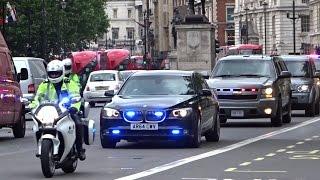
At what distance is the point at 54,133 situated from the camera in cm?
1445

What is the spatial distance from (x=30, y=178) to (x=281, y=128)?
1317 centimetres

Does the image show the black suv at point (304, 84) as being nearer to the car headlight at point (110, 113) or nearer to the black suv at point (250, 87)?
the black suv at point (250, 87)

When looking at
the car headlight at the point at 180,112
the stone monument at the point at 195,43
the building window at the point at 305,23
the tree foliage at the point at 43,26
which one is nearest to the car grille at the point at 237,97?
the car headlight at the point at 180,112

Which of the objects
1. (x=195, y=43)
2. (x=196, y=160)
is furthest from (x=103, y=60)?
(x=196, y=160)

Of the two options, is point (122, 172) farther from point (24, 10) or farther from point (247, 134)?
point (24, 10)

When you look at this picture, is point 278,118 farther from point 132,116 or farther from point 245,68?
point 132,116

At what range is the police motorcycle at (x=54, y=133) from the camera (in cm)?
1432

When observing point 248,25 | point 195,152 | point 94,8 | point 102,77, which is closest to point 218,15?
point 248,25

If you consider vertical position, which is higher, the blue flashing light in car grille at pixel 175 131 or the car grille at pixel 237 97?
the blue flashing light in car grille at pixel 175 131

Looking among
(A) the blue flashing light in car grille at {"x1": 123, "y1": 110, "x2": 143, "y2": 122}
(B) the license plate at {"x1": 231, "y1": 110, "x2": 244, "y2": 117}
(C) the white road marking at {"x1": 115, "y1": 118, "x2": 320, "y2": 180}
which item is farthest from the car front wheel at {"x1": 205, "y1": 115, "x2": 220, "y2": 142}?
(B) the license plate at {"x1": 231, "y1": 110, "x2": 244, "y2": 117}

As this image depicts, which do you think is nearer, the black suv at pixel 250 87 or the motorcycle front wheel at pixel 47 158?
the motorcycle front wheel at pixel 47 158

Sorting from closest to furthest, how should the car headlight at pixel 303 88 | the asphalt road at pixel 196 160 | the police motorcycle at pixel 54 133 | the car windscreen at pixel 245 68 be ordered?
the police motorcycle at pixel 54 133 < the asphalt road at pixel 196 160 < the car windscreen at pixel 245 68 < the car headlight at pixel 303 88

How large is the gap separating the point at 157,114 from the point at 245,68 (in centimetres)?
889

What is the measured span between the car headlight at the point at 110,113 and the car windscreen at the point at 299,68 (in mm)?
15392
